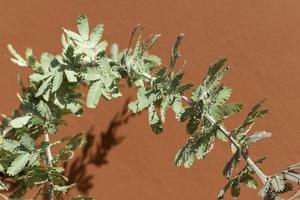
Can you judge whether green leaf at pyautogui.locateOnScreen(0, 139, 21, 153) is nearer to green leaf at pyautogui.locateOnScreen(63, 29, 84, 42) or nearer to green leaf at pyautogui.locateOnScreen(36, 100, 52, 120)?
green leaf at pyautogui.locateOnScreen(36, 100, 52, 120)

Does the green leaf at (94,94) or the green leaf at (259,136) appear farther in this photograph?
the green leaf at (94,94)

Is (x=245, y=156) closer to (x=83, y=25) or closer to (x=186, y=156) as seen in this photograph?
(x=186, y=156)

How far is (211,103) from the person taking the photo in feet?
4.40

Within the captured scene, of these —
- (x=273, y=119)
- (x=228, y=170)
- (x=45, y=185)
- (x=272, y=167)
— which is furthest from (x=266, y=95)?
(x=45, y=185)

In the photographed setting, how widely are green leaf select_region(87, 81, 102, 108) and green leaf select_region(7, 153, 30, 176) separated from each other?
0.24 m

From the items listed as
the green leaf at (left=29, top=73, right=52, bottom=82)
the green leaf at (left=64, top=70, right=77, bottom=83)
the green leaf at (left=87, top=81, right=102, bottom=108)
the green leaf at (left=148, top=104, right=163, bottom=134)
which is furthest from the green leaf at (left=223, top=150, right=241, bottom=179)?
the green leaf at (left=29, top=73, right=52, bottom=82)

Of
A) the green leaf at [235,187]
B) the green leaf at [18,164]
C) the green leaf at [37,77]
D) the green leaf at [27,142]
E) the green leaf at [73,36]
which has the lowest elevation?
the green leaf at [235,187]

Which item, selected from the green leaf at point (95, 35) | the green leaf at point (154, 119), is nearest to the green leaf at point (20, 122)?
the green leaf at point (95, 35)

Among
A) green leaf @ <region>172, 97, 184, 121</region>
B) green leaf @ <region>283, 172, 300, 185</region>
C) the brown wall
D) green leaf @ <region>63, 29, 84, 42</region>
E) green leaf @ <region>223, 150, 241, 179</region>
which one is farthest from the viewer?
the brown wall

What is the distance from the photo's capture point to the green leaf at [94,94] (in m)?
1.46

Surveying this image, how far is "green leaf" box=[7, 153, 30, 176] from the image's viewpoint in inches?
57.6

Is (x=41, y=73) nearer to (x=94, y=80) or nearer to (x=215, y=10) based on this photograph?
(x=94, y=80)

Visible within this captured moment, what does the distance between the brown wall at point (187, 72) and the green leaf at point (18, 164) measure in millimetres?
476

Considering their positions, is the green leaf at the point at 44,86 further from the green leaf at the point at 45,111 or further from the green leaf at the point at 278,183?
the green leaf at the point at 278,183
